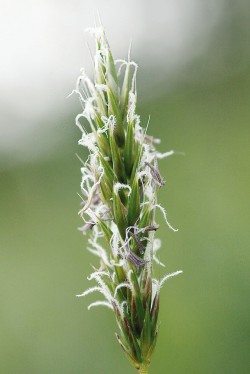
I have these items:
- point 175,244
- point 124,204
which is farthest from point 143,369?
point 175,244

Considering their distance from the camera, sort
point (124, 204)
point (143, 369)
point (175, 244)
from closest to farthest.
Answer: point (143, 369) → point (124, 204) → point (175, 244)

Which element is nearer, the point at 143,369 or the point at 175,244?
the point at 143,369

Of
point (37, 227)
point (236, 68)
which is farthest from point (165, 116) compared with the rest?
point (37, 227)

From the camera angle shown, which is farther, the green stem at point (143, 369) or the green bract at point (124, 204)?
the green bract at point (124, 204)

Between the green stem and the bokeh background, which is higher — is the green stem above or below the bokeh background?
below

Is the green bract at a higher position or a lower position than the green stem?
higher

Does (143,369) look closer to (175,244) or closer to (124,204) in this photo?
(124,204)

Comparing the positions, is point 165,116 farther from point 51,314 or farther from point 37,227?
point 51,314

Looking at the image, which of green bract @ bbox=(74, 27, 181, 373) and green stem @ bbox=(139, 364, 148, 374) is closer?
green stem @ bbox=(139, 364, 148, 374)
